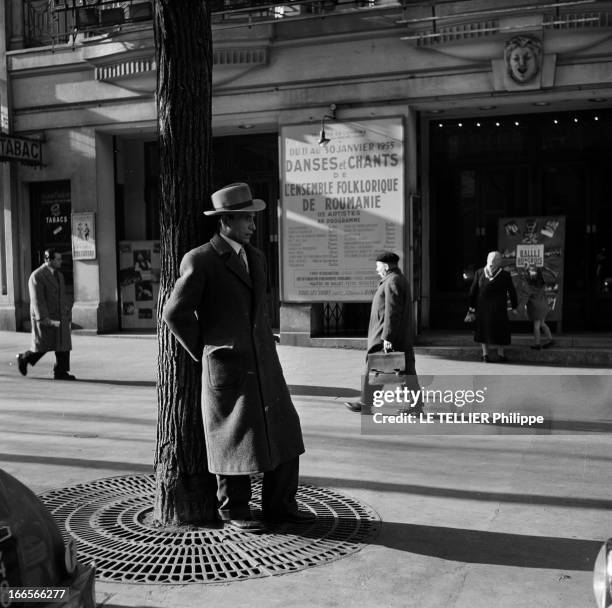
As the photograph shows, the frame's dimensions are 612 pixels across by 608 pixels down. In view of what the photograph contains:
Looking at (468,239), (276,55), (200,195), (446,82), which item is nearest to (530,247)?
(468,239)

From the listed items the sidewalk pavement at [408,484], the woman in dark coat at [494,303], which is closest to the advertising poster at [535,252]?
the woman in dark coat at [494,303]

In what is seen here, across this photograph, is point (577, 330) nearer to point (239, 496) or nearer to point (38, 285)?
point (38, 285)

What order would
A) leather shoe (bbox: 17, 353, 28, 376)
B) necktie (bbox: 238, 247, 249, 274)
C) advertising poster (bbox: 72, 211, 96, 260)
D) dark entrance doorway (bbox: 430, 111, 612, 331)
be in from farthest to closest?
advertising poster (bbox: 72, 211, 96, 260) → dark entrance doorway (bbox: 430, 111, 612, 331) → leather shoe (bbox: 17, 353, 28, 376) → necktie (bbox: 238, 247, 249, 274)

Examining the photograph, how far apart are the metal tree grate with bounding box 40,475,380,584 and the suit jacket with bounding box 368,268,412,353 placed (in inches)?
112

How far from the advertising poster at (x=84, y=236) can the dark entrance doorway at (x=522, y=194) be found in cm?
669

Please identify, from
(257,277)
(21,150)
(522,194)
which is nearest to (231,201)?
(257,277)

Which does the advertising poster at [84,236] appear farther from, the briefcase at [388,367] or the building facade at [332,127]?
the briefcase at [388,367]

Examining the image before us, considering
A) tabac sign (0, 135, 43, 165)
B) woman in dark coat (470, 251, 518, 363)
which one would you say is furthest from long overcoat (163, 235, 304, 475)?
tabac sign (0, 135, 43, 165)

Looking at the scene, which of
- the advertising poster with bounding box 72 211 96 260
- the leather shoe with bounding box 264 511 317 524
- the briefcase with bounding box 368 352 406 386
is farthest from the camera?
the advertising poster with bounding box 72 211 96 260

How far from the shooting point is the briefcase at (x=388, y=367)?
8.04 metres

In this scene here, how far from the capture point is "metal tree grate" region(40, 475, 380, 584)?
14.0 ft

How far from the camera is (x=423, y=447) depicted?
7.07m

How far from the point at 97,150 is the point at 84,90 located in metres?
1.18

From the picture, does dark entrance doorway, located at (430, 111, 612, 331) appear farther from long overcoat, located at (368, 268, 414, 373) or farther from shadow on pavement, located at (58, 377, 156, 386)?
long overcoat, located at (368, 268, 414, 373)
